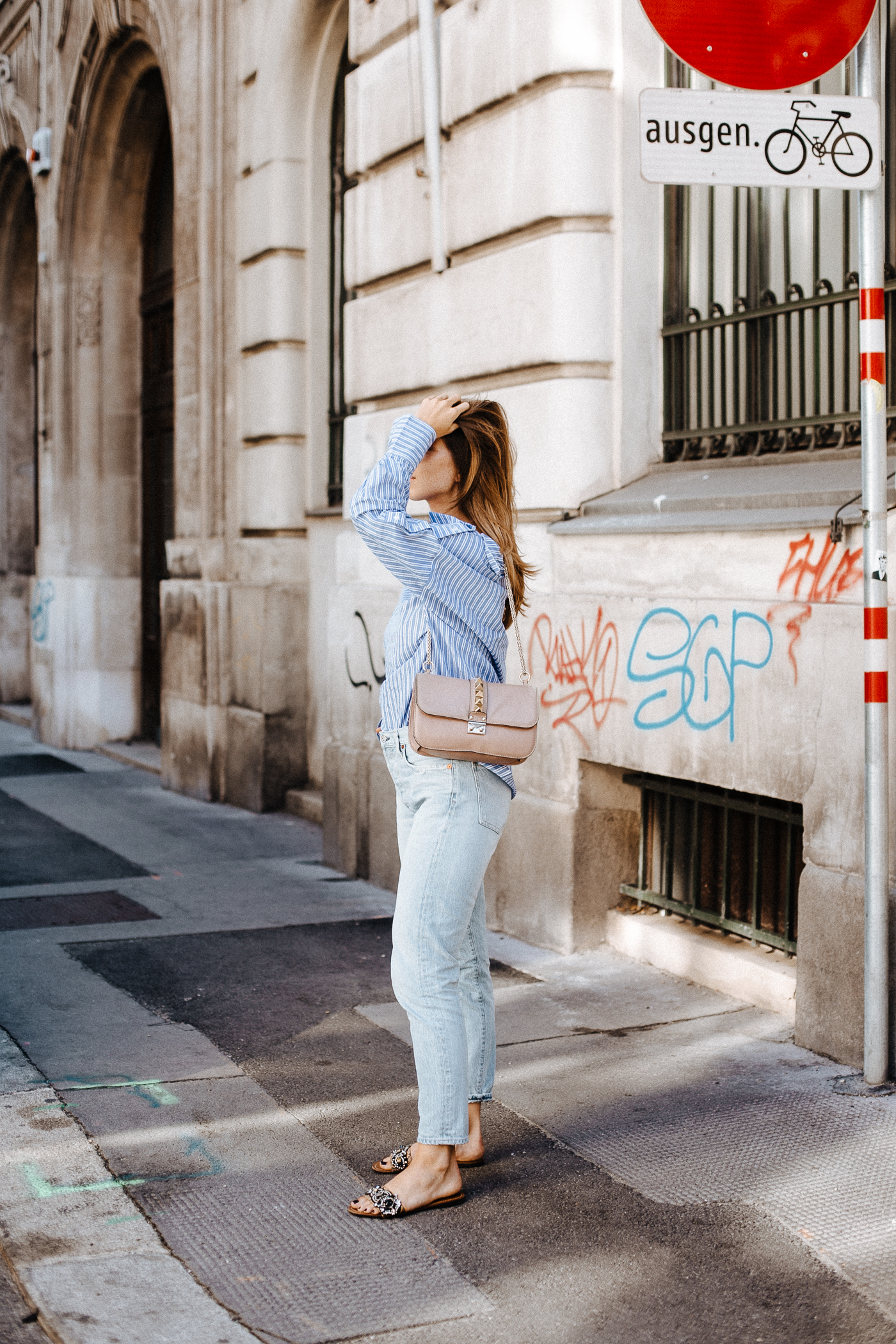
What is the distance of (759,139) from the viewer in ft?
13.2

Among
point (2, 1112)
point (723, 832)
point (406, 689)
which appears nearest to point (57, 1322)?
point (2, 1112)

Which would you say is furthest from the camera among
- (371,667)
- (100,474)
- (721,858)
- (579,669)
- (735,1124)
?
(100,474)

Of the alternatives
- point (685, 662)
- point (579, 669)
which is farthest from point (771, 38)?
point (579, 669)

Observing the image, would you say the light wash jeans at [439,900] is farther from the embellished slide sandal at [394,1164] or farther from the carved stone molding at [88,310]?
the carved stone molding at [88,310]

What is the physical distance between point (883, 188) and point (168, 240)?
8503 millimetres

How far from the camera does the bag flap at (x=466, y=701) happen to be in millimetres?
3293

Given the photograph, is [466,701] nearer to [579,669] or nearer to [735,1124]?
[735,1124]

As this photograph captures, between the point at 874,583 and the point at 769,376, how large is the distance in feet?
5.16

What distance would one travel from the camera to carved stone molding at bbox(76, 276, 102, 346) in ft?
41.5

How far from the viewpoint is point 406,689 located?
3.44 m

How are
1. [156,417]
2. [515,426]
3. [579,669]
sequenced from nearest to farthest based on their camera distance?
1. [579,669]
2. [515,426]
3. [156,417]

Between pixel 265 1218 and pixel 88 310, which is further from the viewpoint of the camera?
pixel 88 310

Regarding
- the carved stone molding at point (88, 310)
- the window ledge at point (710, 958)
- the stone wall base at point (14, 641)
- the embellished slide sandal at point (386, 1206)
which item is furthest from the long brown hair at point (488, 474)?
the stone wall base at point (14, 641)

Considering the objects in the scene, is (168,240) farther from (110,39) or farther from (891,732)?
(891,732)
